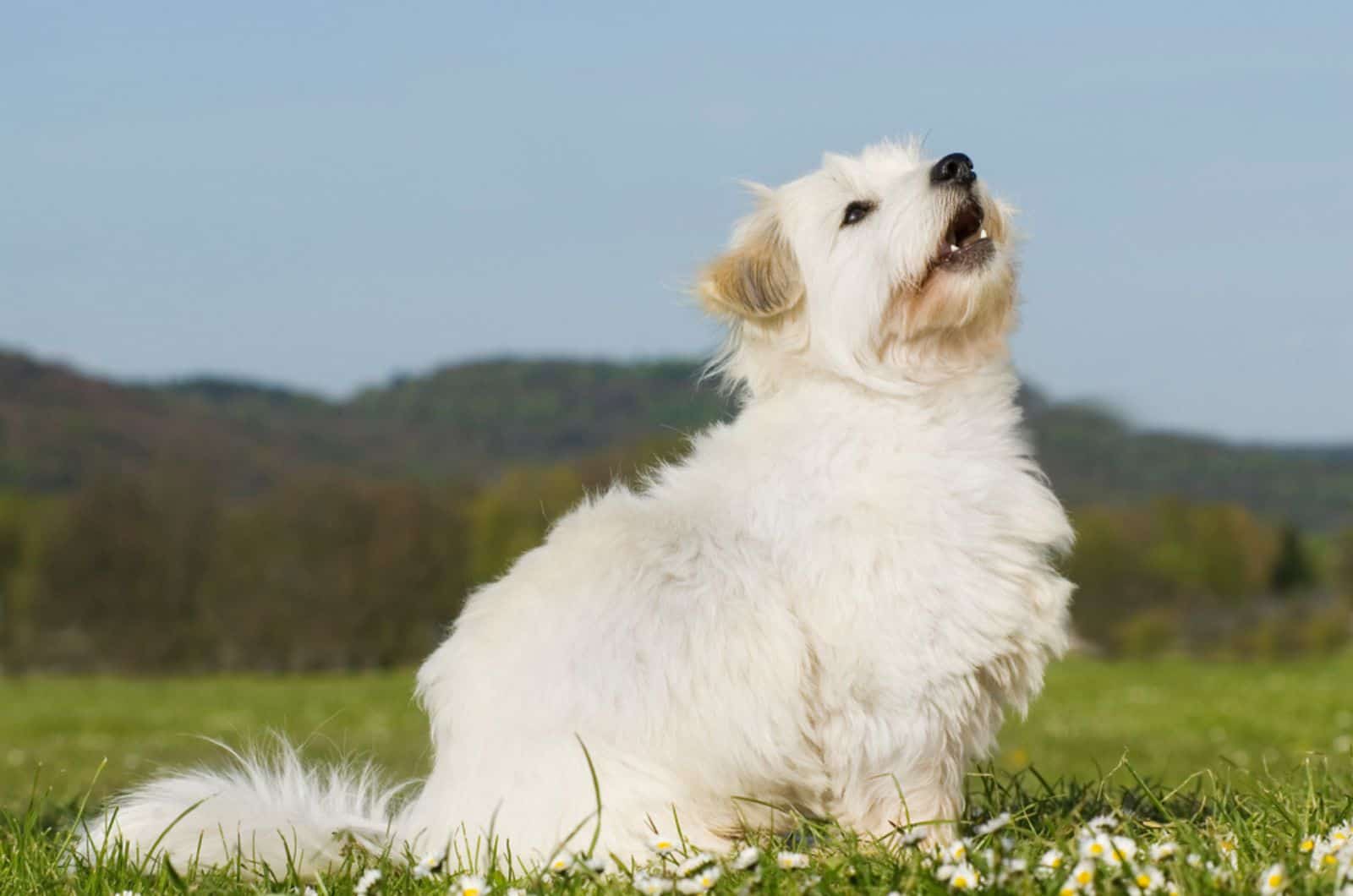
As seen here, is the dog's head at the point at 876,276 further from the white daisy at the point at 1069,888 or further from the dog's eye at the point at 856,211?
the white daisy at the point at 1069,888

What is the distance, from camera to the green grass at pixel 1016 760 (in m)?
3.51

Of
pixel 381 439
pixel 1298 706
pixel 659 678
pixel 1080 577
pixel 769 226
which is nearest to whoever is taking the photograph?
pixel 659 678

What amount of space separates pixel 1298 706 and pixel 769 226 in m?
12.6

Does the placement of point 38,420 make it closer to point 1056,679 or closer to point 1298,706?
point 1056,679

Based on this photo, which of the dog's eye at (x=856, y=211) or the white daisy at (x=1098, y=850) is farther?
the dog's eye at (x=856, y=211)

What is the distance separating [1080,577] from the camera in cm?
3300

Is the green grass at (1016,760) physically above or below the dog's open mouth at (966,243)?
below

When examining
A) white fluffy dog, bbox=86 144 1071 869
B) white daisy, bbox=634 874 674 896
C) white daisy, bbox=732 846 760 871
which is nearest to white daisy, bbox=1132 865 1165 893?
white fluffy dog, bbox=86 144 1071 869

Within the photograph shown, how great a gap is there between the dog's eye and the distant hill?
26278 millimetres

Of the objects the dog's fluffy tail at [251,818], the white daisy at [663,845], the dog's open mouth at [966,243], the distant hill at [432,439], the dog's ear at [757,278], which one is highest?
the dog's open mouth at [966,243]

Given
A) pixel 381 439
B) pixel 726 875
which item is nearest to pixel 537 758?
pixel 726 875

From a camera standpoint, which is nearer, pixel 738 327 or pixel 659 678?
pixel 659 678

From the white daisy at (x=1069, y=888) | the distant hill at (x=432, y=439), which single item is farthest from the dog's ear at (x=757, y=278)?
the distant hill at (x=432, y=439)

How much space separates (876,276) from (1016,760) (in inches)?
268
